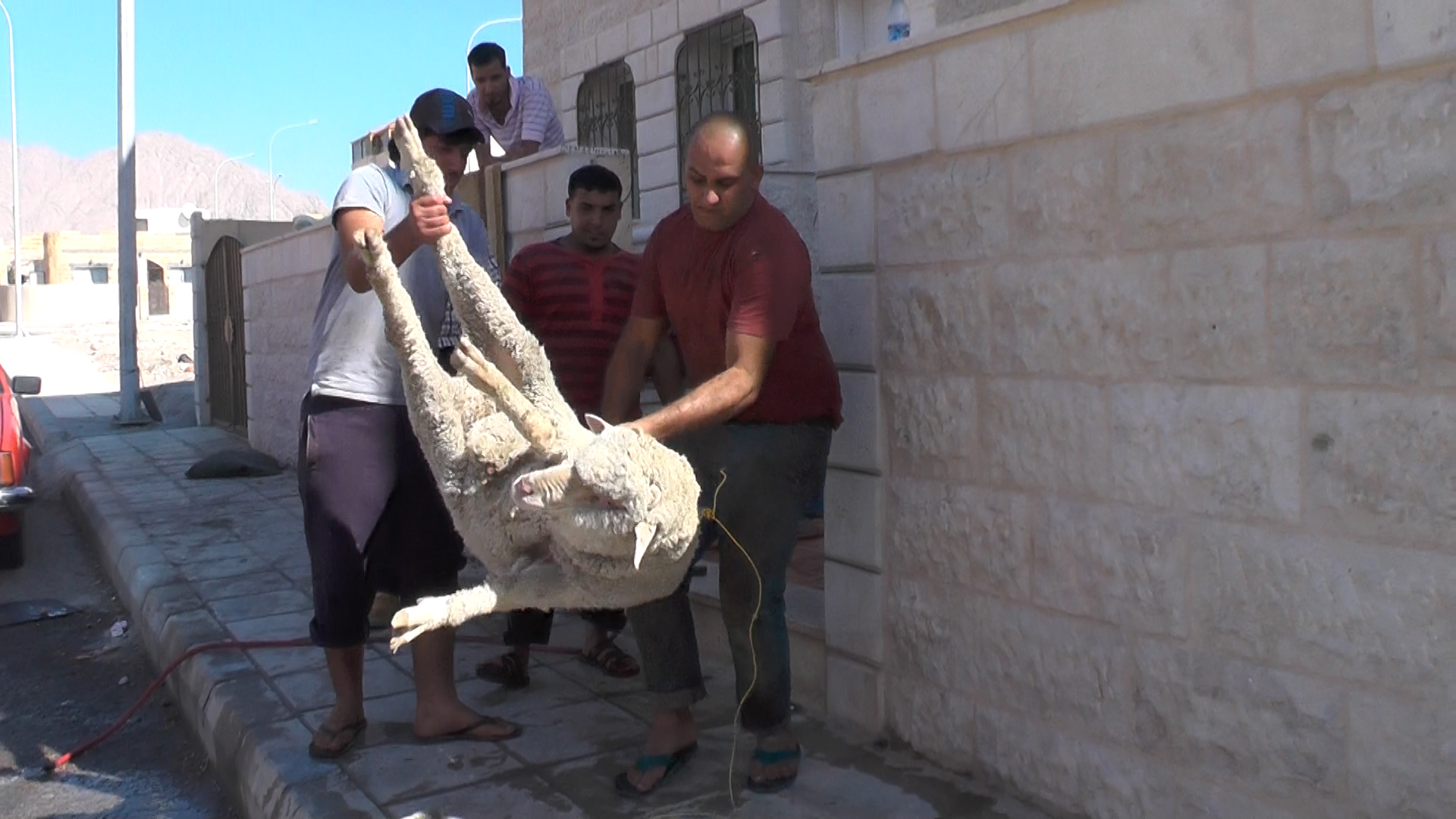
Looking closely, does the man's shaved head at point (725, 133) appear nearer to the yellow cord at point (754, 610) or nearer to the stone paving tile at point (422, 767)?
the yellow cord at point (754, 610)

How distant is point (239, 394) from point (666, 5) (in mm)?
5762

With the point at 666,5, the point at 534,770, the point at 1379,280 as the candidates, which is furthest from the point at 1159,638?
the point at 666,5

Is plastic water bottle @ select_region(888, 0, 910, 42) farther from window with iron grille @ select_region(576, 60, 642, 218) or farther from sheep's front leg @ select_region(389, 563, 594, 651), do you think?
sheep's front leg @ select_region(389, 563, 594, 651)

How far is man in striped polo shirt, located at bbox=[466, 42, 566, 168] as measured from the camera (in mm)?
6027

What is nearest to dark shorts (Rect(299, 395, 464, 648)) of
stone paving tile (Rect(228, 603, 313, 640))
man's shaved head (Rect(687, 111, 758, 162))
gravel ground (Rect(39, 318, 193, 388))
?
man's shaved head (Rect(687, 111, 758, 162))

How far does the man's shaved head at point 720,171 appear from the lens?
10.4 feet

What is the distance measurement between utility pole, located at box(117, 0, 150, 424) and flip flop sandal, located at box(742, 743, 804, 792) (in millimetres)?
11999

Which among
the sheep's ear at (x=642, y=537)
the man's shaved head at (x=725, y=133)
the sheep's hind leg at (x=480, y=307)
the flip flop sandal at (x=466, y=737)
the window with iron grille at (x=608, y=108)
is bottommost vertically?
the flip flop sandal at (x=466, y=737)

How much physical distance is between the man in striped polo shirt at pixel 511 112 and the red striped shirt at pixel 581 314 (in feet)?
Result: 6.69

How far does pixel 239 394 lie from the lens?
12.0m

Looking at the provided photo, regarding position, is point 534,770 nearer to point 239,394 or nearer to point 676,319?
point 676,319

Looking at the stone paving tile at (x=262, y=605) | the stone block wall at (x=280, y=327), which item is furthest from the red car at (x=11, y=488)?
the stone paving tile at (x=262, y=605)

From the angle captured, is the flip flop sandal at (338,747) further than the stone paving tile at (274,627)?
→ No

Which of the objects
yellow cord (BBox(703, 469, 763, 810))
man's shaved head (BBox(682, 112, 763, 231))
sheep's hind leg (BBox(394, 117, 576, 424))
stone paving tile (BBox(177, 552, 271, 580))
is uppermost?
man's shaved head (BBox(682, 112, 763, 231))
